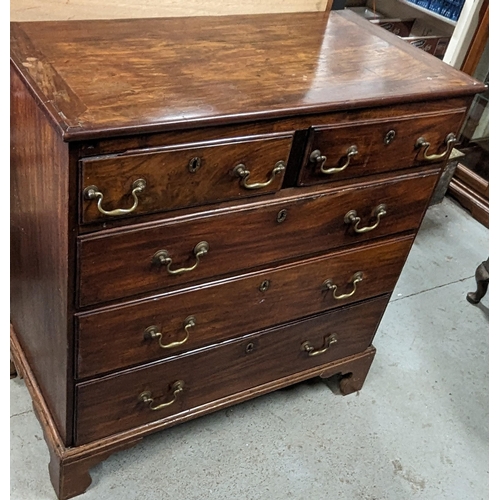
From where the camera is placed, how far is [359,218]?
1408 mm

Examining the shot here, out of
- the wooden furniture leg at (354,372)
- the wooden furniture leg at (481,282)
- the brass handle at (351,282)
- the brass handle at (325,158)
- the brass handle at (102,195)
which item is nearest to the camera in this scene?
the brass handle at (102,195)

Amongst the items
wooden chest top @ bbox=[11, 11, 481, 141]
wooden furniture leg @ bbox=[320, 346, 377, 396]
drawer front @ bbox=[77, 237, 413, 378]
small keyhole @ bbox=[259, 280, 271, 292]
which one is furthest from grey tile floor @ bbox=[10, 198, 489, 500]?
wooden chest top @ bbox=[11, 11, 481, 141]

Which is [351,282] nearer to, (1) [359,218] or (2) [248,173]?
(1) [359,218]

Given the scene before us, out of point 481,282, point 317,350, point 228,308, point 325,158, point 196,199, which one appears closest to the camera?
point 196,199

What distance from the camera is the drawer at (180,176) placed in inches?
39.7

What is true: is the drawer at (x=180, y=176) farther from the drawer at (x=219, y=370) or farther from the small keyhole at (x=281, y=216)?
the drawer at (x=219, y=370)

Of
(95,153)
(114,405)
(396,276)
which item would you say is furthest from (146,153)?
(396,276)

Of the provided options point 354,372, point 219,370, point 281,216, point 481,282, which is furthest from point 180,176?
point 481,282

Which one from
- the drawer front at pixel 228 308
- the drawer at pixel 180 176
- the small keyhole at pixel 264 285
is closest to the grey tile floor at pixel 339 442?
the drawer front at pixel 228 308

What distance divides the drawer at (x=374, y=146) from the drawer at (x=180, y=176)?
0.08m

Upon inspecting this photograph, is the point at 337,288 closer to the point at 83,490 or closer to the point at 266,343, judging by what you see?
the point at 266,343

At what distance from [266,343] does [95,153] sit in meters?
0.73

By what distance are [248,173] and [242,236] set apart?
0.15 meters

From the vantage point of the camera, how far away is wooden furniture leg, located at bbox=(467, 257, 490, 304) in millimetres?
2203
